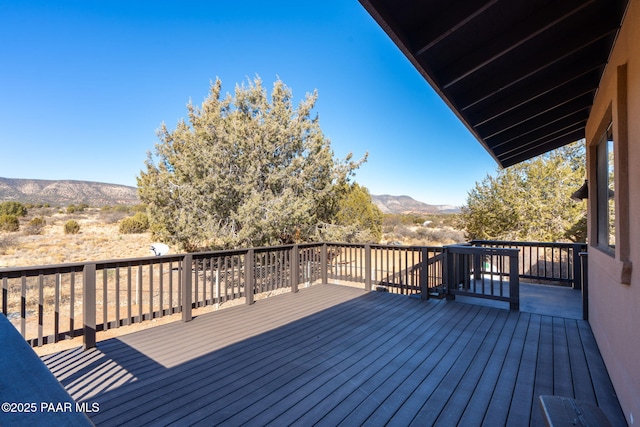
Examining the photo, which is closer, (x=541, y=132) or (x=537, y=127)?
(x=537, y=127)

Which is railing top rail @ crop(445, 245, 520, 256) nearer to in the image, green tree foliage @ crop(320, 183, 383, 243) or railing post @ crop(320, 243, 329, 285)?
railing post @ crop(320, 243, 329, 285)

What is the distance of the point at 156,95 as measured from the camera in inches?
534

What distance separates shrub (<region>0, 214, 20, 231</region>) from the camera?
59.0ft

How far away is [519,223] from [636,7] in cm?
1111

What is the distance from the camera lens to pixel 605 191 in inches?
132

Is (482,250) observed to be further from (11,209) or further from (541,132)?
(11,209)

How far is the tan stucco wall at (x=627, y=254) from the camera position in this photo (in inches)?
73.8

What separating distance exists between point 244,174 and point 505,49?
309 inches

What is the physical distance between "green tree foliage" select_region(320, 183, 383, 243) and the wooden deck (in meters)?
5.77

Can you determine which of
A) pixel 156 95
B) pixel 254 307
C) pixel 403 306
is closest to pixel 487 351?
pixel 403 306

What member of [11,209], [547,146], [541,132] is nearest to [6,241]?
[11,209]

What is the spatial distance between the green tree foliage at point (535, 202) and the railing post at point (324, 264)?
8.41 meters

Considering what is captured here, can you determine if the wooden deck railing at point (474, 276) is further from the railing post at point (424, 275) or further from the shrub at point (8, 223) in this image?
the shrub at point (8, 223)

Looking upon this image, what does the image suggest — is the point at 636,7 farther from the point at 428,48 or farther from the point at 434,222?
the point at 434,222
